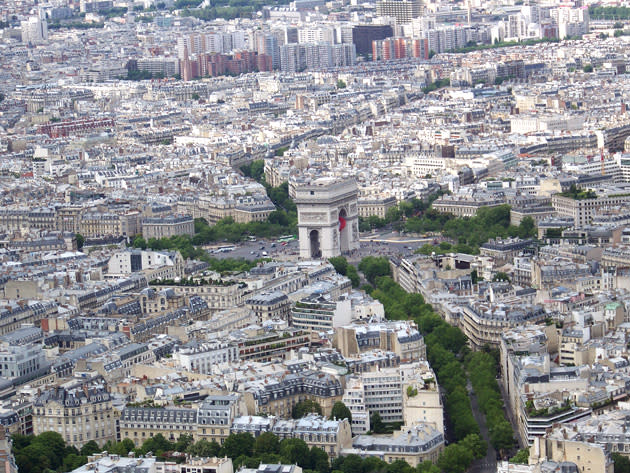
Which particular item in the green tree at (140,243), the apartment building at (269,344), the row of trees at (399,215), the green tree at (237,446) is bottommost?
Answer: the row of trees at (399,215)

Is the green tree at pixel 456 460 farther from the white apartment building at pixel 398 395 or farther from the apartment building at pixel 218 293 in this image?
the apartment building at pixel 218 293

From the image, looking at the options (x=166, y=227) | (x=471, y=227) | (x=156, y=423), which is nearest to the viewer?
(x=156, y=423)

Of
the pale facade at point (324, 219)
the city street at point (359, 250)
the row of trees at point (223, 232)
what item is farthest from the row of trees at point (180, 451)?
the pale facade at point (324, 219)

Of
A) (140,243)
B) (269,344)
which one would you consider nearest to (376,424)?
(269,344)

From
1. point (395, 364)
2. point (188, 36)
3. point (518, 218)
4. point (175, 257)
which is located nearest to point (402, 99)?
point (188, 36)

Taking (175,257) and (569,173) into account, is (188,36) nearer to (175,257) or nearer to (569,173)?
(569,173)

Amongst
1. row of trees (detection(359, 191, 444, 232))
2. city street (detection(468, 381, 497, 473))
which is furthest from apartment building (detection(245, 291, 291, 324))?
row of trees (detection(359, 191, 444, 232))

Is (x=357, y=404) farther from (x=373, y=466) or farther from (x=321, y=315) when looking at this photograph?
(x=321, y=315)
